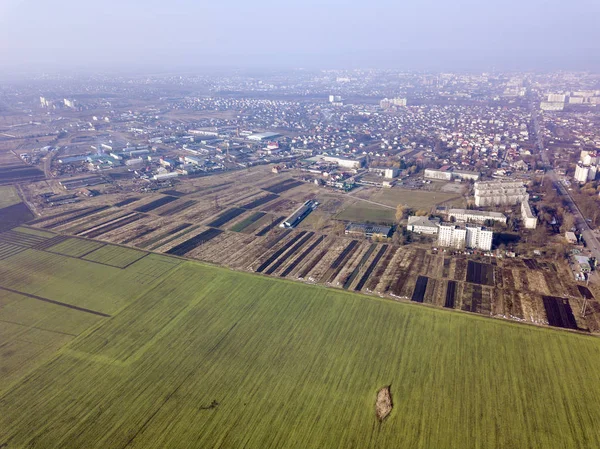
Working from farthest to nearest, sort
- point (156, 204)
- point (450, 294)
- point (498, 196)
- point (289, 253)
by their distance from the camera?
point (156, 204) → point (498, 196) → point (289, 253) → point (450, 294)

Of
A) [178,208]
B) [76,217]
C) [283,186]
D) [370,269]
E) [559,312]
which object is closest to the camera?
[559,312]

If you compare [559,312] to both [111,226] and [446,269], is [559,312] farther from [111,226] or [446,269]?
[111,226]

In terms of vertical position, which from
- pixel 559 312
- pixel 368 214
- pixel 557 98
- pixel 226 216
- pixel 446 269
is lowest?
pixel 559 312

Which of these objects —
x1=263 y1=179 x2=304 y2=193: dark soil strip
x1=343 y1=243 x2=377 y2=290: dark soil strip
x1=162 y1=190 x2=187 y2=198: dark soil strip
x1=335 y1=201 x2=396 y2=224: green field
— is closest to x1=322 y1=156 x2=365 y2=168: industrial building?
x1=263 y1=179 x2=304 y2=193: dark soil strip

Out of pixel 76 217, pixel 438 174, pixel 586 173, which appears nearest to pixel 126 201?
pixel 76 217

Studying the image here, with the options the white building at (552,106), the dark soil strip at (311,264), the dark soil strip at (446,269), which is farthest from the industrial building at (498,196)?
the white building at (552,106)

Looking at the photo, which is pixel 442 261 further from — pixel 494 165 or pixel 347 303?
pixel 494 165

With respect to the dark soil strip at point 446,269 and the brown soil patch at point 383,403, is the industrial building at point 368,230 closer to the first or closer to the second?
the dark soil strip at point 446,269
